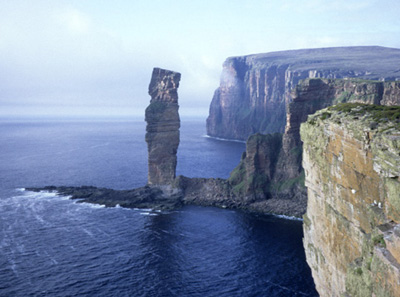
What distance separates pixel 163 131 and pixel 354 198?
4228 inches

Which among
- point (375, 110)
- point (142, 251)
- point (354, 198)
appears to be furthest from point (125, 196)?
point (354, 198)

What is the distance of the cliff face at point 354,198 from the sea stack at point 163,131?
99227 millimetres

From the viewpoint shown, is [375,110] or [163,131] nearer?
[375,110]

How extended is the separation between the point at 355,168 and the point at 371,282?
5307 mm

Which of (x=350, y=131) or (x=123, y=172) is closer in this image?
(x=350, y=131)

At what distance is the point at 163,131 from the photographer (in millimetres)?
122688

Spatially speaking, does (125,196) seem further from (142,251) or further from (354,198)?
(354,198)

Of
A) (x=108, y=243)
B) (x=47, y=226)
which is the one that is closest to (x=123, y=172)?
(x=47, y=226)

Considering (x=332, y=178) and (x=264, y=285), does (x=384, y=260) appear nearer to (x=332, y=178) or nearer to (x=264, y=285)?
(x=332, y=178)

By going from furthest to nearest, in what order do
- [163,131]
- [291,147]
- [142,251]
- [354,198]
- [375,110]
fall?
[163,131]
[291,147]
[142,251]
[375,110]
[354,198]

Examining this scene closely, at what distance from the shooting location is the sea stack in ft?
400

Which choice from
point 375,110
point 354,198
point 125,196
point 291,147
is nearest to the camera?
point 354,198

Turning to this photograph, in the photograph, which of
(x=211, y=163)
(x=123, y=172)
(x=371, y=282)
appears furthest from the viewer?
(x=211, y=163)

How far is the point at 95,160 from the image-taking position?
18612 centimetres
